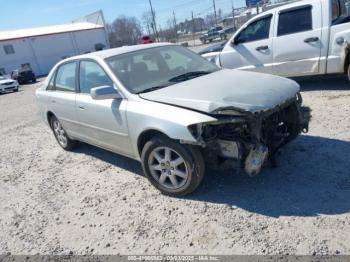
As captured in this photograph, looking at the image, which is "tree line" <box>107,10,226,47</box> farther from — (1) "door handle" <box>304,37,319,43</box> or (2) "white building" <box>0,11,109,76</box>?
(1) "door handle" <box>304,37,319,43</box>

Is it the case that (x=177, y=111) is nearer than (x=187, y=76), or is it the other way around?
(x=177, y=111)

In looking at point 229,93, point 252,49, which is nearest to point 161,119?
point 229,93

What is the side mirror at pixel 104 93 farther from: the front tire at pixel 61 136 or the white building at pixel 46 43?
the white building at pixel 46 43

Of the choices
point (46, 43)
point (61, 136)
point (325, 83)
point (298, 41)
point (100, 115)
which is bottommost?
point (325, 83)

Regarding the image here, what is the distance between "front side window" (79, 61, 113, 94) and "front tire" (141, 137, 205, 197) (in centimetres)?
112

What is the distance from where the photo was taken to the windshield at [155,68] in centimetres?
411

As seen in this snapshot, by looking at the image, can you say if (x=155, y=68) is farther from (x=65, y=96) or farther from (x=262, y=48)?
(x=262, y=48)

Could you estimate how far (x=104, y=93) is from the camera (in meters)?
3.93

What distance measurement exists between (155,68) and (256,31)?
399 centimetres

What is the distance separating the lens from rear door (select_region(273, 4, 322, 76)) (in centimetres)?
668

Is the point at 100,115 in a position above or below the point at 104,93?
below

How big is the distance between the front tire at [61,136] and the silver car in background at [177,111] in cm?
88

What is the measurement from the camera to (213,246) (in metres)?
2.93

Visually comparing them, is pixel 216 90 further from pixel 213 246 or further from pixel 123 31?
pixel 123 31
